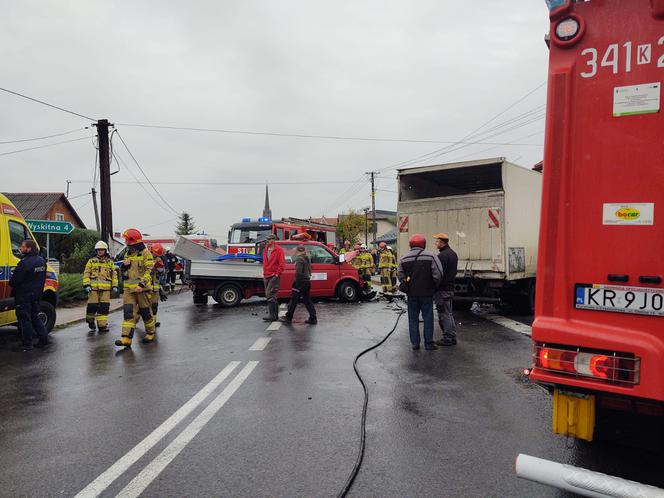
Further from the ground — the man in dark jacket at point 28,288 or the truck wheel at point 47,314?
the man in dark jacket at point 28,288

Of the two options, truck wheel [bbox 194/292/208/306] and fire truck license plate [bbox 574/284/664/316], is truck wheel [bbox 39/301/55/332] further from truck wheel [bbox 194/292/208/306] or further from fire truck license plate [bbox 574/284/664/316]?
fire truck license plate [bbox 574/284/664/316]

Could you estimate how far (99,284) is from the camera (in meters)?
9.91

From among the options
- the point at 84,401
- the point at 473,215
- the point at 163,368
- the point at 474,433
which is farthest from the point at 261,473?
the point at 473,215

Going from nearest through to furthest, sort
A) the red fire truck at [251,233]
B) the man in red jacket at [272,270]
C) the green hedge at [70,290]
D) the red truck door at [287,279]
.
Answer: the man in red jacket at [272,270], the red truck door at [287,279], the green hedge at [70,290], the red fire truck at [251,233]

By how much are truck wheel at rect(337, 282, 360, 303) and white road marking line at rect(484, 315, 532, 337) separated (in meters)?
4.17

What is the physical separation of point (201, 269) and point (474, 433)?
10.2 meters

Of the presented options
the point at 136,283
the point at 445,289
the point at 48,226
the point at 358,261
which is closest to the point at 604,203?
the point at 445,289

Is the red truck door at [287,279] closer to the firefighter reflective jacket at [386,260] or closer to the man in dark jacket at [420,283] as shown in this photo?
the firefighter reflective jacket at [386,260]

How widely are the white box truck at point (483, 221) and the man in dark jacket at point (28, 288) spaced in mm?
7085

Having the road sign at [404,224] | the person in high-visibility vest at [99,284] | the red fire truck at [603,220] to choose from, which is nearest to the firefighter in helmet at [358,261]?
the road sign at [404,224]

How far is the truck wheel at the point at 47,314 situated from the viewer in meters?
9.42

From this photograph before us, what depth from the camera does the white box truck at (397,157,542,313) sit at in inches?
391

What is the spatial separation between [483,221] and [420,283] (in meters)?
3.26

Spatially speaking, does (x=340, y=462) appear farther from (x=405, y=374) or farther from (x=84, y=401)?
(x=84, y=401)
